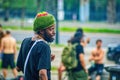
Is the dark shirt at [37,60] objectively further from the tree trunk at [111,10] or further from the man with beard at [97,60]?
the tree trunk at [111,10]

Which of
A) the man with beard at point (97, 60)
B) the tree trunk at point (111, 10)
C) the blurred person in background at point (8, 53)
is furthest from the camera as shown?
the tree trunk at point (111, 10)

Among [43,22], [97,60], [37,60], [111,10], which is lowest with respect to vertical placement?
[111,10]

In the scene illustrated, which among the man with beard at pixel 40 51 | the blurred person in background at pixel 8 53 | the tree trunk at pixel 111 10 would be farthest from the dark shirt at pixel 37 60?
the tree trunk at pixel 111 10

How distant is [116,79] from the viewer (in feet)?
25.6

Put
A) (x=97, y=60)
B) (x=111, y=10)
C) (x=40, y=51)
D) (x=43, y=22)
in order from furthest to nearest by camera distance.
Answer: (x=111, y=10), (x=97, y=60), (x=43, y=22), (x=40, y=51)

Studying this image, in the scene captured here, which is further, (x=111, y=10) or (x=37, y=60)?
(x=111, y=10)

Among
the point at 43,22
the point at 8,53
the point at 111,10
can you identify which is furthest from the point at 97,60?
the point at 111,10

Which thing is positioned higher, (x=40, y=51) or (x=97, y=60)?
(x=40, y=51)

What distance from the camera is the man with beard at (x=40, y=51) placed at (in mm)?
5207

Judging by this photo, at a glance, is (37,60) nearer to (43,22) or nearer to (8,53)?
(43,22)

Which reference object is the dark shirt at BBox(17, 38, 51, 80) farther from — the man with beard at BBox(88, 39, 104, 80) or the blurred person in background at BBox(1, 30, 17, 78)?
the blurred person in background at BBox(1, 30, 17, 78)

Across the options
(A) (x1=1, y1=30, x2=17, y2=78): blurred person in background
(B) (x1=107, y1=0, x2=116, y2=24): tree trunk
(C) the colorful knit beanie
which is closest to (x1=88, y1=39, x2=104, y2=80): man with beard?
(A) (x1=1, y1=30, x2=17, y2=78): blurred person in background

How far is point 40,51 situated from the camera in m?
5.25

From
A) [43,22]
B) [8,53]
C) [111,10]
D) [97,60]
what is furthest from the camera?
[111,10]
